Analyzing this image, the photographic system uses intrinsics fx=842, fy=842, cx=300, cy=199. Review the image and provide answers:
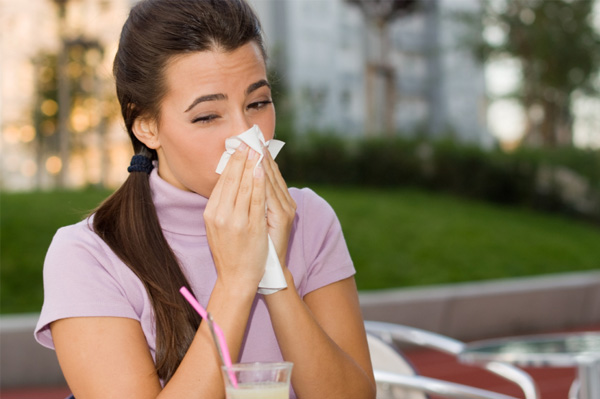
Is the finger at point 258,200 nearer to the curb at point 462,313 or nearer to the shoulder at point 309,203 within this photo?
the shoulder at point 309,203

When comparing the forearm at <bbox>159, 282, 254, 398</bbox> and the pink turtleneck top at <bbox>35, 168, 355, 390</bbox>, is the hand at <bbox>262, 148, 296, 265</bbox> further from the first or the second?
the pink turtleneck top at <bbox>35, 168, 355, 390</bbox>

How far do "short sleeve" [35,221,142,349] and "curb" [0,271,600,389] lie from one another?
14.2 feet

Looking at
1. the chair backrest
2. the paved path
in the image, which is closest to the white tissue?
the chair backrest

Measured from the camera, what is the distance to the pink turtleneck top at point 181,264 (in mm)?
1586

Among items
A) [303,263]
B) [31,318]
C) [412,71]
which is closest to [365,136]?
[31,318]

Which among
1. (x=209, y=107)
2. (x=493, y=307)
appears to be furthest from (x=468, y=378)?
(x=209, y=107)

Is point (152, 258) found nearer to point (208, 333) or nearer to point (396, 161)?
point (208, 333)

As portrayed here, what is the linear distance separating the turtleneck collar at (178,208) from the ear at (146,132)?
3.0 inches

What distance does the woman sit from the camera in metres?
1.41

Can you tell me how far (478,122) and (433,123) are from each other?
161 cm

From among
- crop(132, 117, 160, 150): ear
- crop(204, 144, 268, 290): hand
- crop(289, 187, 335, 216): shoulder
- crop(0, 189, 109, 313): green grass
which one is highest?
crop(132, 117, 160, 150): ear

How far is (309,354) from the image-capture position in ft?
5.04

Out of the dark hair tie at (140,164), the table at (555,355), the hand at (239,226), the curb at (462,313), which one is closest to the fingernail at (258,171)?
the hand at (239,226)

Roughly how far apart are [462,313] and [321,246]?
5.84 metres
